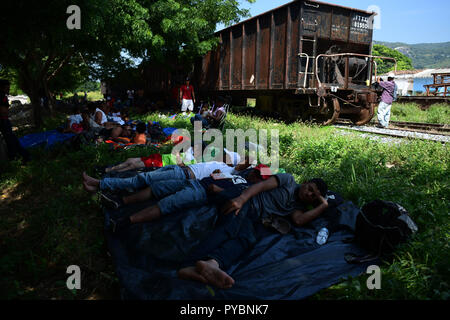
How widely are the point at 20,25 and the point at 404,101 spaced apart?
1592 cm

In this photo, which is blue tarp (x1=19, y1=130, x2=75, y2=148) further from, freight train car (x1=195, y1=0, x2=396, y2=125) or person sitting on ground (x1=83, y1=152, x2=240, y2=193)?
freight train car (x1=195, y1=0, x2=396, y2=125)

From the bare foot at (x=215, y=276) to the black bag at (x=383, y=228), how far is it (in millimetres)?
1353

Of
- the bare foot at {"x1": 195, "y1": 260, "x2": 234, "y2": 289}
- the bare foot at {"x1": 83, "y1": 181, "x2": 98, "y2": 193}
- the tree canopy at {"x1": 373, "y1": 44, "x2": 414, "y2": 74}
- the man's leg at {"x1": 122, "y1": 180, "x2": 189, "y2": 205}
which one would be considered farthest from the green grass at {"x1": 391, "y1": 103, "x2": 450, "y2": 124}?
the tree canopy at {"x1": 373, "y1": 44, "x2": 414, "y2": 74}

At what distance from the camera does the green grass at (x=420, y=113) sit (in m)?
10.2

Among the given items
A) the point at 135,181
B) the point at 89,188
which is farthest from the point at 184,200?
the point at 89,188

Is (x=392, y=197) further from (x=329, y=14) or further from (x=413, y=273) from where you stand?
(x=329, y=14)

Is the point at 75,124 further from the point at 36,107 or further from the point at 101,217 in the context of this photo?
the point at 101,217

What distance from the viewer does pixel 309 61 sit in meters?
8.66

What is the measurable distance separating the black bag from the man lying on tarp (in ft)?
3.87

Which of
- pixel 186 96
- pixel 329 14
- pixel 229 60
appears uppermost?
pixel 329 14

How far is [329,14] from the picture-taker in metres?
8.35
